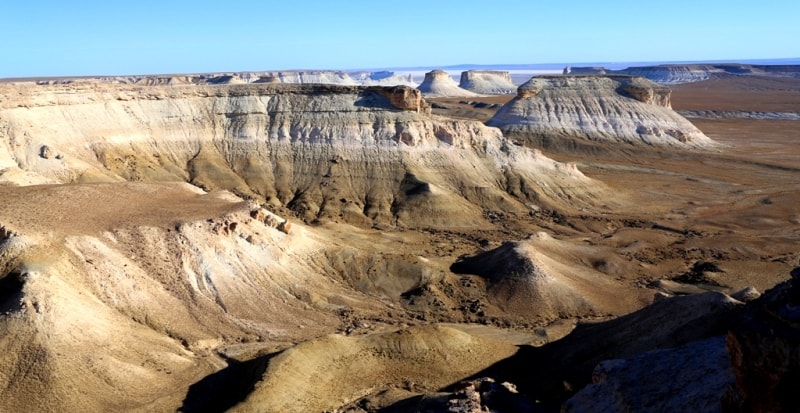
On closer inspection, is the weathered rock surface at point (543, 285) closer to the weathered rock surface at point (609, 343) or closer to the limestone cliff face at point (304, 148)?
the weathered rock surface at point (609, 343)

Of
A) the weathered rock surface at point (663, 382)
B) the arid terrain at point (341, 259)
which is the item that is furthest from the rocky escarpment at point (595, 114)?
the weathered rock surface at point (663, 382)

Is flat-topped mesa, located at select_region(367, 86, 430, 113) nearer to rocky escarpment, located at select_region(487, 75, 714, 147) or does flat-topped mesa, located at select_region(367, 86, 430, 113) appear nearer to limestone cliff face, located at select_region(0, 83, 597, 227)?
limestone cliff face, located at select_region(0, 83, 597, 227)

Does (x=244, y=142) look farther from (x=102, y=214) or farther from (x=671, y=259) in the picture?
(x=671, y=259)

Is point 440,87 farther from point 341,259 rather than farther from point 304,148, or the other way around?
point 341,259

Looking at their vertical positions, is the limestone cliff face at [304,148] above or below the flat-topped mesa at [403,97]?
below

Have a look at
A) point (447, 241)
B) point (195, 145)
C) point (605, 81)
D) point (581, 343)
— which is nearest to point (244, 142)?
point (195, 145)

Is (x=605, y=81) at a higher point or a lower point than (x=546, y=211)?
higher

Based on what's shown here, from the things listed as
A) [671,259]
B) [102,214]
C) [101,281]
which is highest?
[102,214]

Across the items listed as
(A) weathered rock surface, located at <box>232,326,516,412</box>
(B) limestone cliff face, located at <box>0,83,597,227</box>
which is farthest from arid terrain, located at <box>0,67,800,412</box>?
(B) limestone cliff face, located at <box>0,83,597,227</box>
